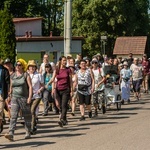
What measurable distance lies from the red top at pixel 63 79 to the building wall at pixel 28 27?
40415mm

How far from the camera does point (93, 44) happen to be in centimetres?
5850

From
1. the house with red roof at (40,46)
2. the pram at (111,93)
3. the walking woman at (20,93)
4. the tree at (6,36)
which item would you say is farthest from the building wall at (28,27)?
the walking woman at (20,93)

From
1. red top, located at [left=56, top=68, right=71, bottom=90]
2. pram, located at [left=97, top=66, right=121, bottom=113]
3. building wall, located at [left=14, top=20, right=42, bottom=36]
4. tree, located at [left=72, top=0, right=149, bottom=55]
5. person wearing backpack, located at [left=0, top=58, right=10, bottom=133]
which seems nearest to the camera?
person wearing backpack, located at [left=0, top=58, right=10, bottom=133]

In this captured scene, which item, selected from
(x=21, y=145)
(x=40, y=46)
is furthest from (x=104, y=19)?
(x=21, y=145)

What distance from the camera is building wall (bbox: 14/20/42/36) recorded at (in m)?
54.3

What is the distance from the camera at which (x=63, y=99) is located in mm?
13133

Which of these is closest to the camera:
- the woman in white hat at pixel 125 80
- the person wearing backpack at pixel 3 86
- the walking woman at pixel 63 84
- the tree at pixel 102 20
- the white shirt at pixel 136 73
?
the person wearing backpack at pixel 3 86

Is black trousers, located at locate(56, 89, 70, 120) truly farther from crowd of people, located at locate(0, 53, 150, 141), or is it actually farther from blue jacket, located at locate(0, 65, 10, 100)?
blue jacket, located at locate(0, 65, 10, 100)

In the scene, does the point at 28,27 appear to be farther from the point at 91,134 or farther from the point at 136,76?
the point at 91,134

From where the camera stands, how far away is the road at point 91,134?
10148 mm

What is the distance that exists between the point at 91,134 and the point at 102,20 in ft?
154

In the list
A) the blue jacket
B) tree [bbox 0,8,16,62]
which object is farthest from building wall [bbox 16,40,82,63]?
the blue jacket

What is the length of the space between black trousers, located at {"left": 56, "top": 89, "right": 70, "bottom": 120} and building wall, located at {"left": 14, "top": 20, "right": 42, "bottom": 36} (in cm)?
4052

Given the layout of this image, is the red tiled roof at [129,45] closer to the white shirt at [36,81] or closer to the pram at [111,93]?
the pram at [111,93]
